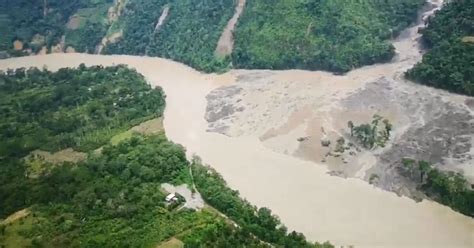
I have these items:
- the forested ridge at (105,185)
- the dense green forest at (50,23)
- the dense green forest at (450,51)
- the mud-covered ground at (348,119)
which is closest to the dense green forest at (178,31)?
the dense green forest at (50,23)

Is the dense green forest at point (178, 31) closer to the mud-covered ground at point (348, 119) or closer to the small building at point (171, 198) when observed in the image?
the mud-covered ground at point (348, 119)

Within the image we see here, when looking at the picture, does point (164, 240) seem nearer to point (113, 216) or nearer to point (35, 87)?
point (113, 216)

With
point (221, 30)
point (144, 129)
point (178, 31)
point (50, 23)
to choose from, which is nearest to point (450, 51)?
point (221, 30)

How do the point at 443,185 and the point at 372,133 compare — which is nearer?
the point at 443,185

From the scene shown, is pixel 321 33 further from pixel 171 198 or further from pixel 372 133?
pixel 171 198

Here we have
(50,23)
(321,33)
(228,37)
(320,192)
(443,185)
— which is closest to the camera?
(443,185)

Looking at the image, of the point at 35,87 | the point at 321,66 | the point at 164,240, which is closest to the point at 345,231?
the point at 164,240

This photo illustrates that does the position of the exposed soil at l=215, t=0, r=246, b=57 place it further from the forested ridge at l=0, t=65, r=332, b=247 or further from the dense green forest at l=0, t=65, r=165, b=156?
the forested ridge at l=0, t=65, r=332, b=247
